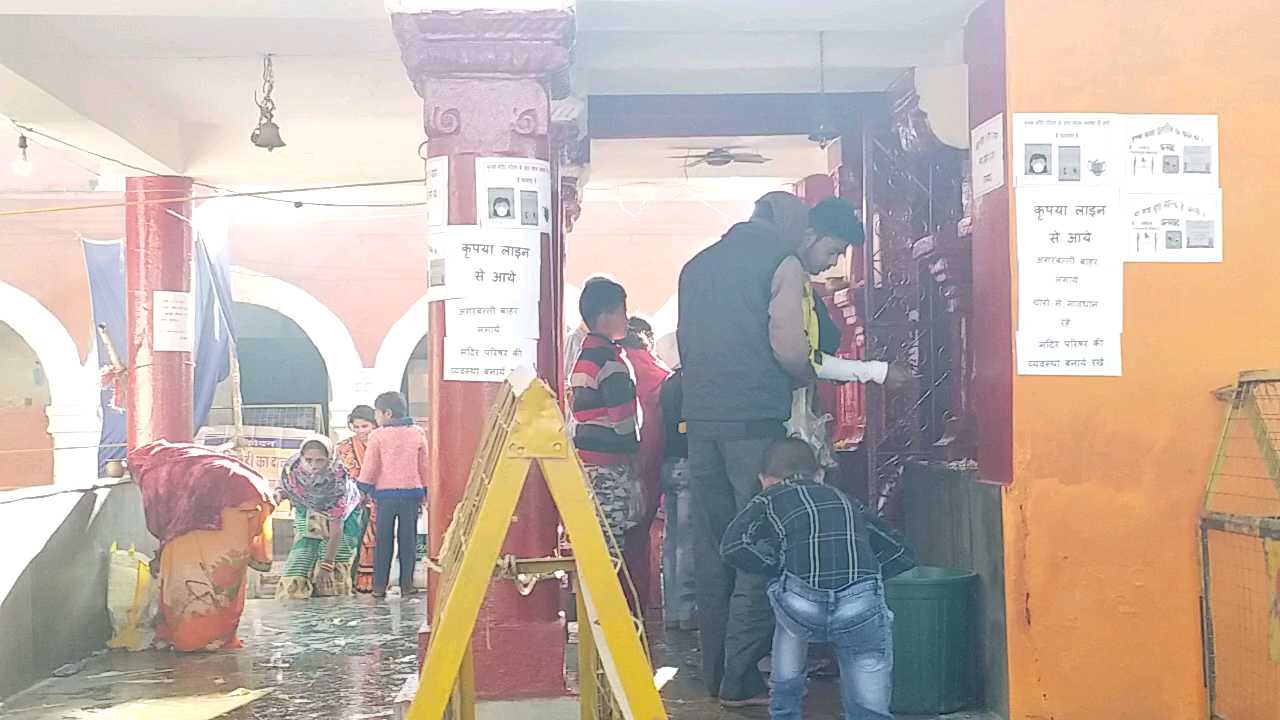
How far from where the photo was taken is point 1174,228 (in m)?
4.69

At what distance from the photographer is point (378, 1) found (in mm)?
5117

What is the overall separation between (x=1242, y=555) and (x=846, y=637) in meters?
1.46

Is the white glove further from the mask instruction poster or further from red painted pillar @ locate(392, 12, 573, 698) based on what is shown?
red painted pillar @ locate(392, 12, 573, 698)

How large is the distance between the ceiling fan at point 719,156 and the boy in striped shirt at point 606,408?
3.25 m

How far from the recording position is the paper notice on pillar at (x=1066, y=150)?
15.3ft

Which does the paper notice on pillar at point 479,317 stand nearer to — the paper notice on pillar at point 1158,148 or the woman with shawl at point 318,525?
the paper notice on pillar at point 1158,148

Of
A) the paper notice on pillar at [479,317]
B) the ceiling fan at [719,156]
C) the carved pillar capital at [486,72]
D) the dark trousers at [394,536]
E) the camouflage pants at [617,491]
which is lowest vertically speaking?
the dark trousers at [394,536]

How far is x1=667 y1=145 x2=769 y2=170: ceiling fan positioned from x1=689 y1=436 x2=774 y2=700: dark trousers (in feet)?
14.8

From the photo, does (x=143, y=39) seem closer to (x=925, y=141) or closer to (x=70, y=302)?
(x=925, y=141)

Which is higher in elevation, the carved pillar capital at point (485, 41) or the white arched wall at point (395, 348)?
the carved pillar capital at point (485, 41)

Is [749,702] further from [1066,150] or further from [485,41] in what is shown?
[485,41]

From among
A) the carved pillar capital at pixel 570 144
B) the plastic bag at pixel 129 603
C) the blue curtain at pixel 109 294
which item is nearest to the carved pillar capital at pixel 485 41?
the carved pillar capital at pixel 570 144

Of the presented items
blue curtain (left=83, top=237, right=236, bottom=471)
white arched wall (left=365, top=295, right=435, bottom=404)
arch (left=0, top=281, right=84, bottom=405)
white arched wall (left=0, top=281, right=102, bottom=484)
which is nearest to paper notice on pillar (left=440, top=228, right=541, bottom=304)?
blue curtain (left=83, top=237, right=236, bottom=471)

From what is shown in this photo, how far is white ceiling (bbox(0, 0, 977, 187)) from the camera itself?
528 cm
